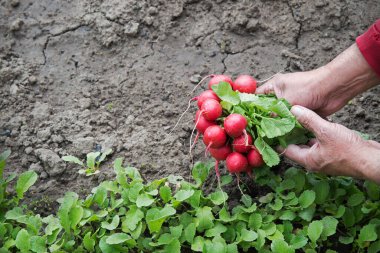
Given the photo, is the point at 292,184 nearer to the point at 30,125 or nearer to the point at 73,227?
the point at 73,227

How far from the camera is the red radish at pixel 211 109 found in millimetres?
2561

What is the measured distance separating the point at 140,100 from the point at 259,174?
97 centimetres

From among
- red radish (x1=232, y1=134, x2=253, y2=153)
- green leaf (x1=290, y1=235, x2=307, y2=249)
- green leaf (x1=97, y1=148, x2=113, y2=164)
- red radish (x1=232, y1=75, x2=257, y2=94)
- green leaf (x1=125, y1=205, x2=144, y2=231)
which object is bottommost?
green leaf (x1=290, y1=235, x2=307, y2=249)

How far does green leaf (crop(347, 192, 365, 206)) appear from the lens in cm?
269

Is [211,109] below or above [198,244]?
above

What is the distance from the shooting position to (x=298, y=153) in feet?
8.55

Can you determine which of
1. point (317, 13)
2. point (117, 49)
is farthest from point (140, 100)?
point (317, 13)

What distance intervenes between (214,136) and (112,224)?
0.66m

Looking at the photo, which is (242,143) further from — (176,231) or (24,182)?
(24,182)

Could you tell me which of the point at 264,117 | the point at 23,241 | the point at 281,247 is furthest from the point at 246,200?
the point at 23,241

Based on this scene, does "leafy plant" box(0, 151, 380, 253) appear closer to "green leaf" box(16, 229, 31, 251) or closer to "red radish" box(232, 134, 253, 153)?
"green leaf" box(16, 229, 31, 251)

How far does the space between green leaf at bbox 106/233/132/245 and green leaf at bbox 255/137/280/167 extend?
0.76 metres

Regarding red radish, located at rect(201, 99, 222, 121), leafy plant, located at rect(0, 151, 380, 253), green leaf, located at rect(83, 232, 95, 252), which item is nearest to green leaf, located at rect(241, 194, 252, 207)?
leafy plant, located at rect(0, 151, 380, 253)

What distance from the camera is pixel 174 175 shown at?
117 inches
